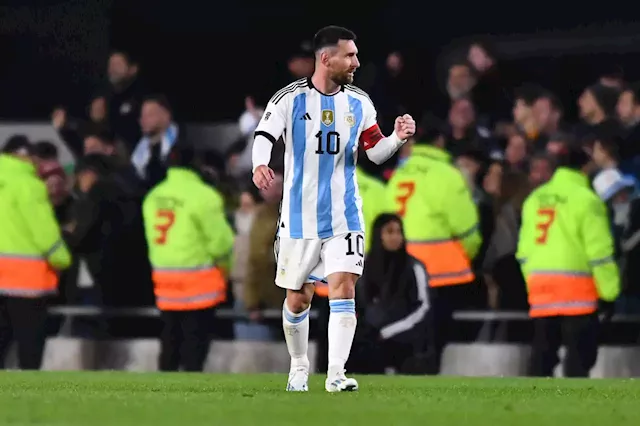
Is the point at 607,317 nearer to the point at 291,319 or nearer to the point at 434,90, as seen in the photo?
the point at 434,90

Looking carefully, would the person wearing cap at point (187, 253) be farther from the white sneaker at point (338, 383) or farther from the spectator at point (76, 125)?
the white sneaker at point (338, 383)

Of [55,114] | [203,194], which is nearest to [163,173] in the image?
[203,194]

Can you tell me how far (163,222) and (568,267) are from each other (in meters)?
3.51

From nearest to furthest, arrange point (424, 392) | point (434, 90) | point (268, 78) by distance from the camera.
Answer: point (424, 392) → point (434, 90) → point (268, 78)

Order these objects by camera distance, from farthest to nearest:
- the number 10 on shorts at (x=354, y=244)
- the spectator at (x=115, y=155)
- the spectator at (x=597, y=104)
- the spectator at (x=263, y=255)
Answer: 1. the spectator at (x=115, y=155)
2. the spectator at (x=263, y=255)
3. the spectator at (x=597, y=104)
4. the number 10 on shorts at (x=354, y=244)

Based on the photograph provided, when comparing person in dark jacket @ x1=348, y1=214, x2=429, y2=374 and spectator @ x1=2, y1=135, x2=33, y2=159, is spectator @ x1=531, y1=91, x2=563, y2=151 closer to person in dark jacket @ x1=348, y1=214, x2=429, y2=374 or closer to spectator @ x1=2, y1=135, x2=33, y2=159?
person in dark jacket @ x1=348, y1=214, x2=429, y2=374

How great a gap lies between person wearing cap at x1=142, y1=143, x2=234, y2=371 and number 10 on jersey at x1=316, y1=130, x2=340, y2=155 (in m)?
5.56

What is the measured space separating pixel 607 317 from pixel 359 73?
3.87 meters

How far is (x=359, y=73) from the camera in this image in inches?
664

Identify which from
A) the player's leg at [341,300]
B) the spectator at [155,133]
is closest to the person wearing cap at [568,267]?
the spectator at [155,133]

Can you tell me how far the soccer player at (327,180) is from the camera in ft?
31.3

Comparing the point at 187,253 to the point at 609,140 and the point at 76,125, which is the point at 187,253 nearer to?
the point at 76,125

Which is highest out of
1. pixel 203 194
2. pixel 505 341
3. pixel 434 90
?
pixel 434 90

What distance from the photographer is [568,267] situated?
1391 cm
